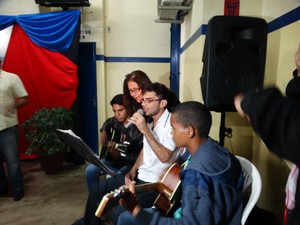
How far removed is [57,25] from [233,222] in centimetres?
326

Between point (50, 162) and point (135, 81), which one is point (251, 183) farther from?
point (50, 162)

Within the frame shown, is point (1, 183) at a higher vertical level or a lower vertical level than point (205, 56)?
lower

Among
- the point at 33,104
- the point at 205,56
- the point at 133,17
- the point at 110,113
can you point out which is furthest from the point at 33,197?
the point at 133,17

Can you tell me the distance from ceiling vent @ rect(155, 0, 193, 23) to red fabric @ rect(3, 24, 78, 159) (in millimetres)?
1429

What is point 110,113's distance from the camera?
429cm

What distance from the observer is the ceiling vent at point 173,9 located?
2844 millimetres

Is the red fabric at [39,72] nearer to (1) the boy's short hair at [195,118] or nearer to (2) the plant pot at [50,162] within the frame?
(2) the plant pot at [50,162]

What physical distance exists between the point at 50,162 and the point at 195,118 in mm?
2567

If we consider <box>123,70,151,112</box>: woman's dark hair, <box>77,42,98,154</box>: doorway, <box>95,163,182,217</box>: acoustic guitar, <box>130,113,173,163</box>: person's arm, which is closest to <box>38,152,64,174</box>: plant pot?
Result: <box>77,42,98,154</box>: doorway

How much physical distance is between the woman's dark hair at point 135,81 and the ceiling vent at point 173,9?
121cm

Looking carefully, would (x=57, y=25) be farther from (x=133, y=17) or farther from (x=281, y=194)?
(x=281, y=194)

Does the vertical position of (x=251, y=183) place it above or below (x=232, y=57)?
below

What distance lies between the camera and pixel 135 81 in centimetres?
207

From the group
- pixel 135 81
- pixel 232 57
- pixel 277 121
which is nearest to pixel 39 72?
pixel 135 81
